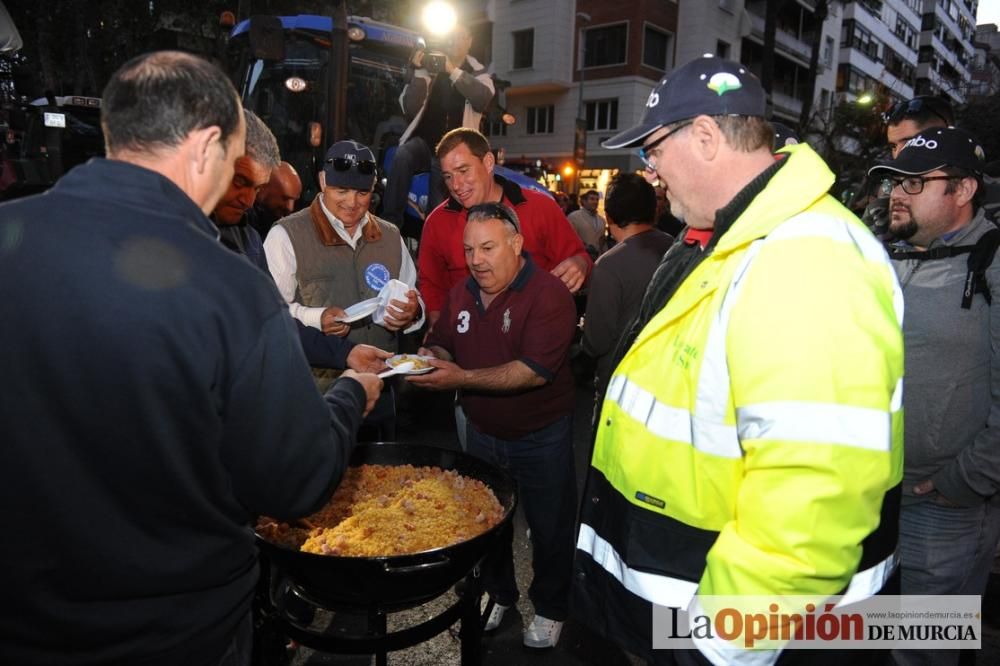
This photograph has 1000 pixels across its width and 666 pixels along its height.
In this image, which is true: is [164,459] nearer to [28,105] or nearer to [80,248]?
[80,248]

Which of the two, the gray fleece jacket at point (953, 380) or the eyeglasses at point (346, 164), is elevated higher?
the eyeglasses at point (346, 164)

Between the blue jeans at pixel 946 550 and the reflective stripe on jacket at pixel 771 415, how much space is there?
4.54 ft

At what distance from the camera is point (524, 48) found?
3203cm

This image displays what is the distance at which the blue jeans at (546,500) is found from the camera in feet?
11.2

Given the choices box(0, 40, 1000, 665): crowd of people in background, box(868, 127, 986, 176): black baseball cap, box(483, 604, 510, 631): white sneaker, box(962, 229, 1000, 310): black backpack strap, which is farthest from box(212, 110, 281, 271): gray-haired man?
box(962, 229, 1000, 310): black backpack strap

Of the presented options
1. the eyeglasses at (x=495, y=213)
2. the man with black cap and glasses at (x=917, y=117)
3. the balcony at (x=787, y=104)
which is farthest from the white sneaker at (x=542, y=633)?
the balcony at (x=787, y=104)

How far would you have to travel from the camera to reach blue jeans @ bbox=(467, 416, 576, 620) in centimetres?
341

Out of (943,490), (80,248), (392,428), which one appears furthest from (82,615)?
(943,490)

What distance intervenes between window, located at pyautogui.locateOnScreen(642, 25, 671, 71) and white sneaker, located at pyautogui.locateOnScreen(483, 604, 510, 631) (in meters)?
30.9

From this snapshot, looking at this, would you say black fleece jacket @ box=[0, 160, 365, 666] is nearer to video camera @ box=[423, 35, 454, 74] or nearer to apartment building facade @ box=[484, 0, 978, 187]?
video camera @ box=[423, 35, 454, 74]

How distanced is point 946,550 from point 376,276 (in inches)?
131

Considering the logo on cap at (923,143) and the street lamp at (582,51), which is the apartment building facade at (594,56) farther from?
the logo on cap at (923,143)

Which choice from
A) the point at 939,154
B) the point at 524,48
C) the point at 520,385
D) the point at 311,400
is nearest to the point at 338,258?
the point at 520,385

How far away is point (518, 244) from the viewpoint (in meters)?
3.34
